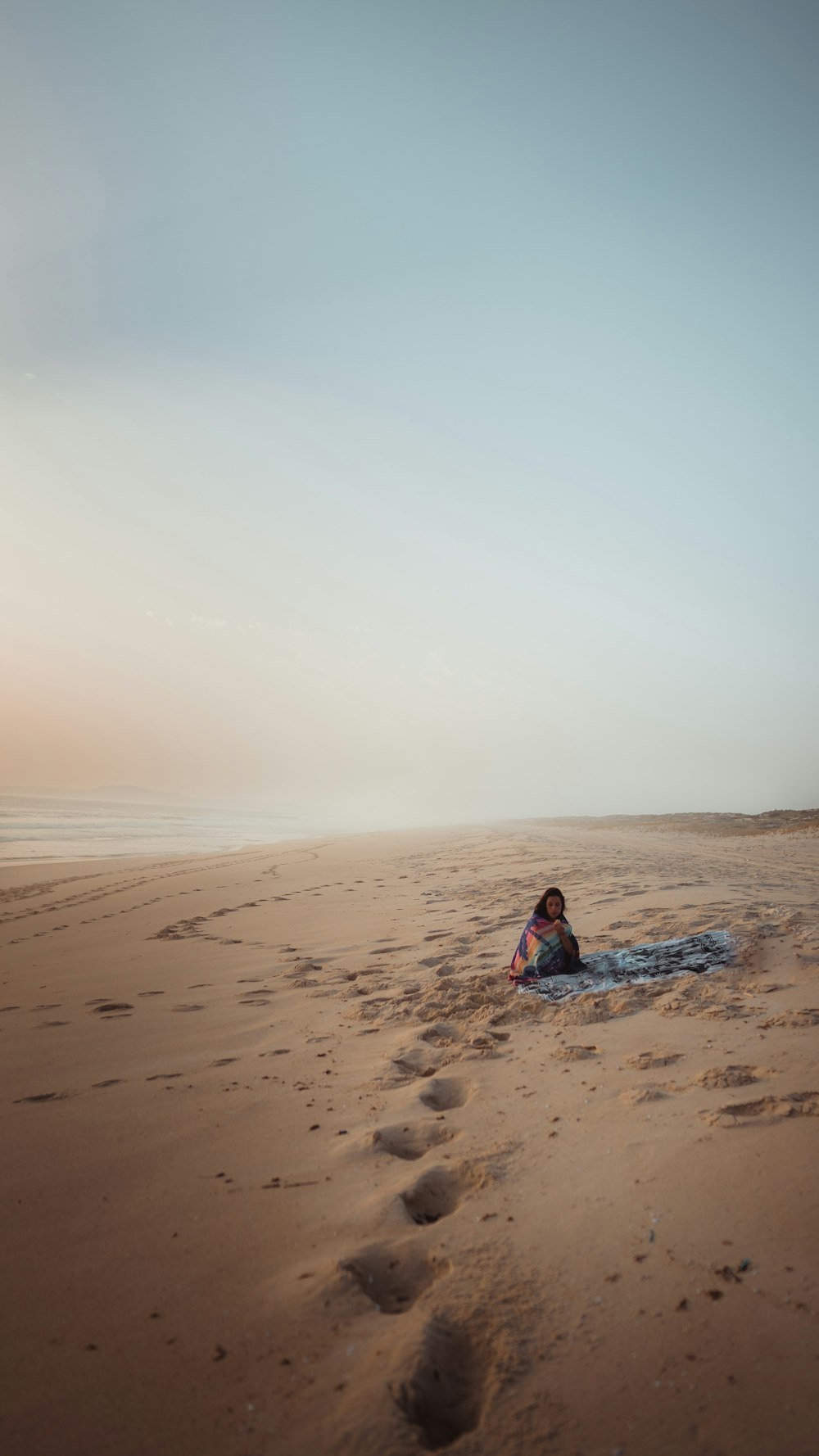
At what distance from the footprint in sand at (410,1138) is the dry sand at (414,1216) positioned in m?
0.01

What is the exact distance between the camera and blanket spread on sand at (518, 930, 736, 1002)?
4895mm

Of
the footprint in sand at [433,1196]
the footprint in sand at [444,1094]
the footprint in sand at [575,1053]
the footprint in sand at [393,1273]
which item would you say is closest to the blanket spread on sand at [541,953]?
the footprint in sand at [575,1053]

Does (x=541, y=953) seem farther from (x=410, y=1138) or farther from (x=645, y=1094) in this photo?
(x=410, y=1138)

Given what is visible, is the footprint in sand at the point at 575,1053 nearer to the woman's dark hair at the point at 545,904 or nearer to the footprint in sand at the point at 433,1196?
the footprint in sand at the point at 433,1196

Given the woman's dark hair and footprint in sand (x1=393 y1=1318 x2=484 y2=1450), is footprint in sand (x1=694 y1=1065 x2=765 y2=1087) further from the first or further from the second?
the woman's dark hair

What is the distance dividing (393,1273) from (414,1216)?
32 centimetres

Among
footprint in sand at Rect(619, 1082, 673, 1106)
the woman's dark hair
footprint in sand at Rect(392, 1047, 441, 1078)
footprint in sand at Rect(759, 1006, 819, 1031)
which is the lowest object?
footprint in sand at Rect(392, 1047, 441, 1078)

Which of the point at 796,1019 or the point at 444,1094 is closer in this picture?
the point at 444,1094

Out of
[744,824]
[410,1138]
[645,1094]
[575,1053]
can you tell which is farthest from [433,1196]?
[744,824]

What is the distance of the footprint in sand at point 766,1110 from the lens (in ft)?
9.50

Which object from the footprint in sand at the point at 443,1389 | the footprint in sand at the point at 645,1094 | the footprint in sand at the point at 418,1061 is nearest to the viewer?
the footprint in sand at the point at 443,1389

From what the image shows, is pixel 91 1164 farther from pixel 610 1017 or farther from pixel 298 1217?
pixel 610 1017

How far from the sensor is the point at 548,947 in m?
5.29

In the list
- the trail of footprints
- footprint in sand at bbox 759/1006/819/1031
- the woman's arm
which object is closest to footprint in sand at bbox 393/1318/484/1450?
the trail of footprints
